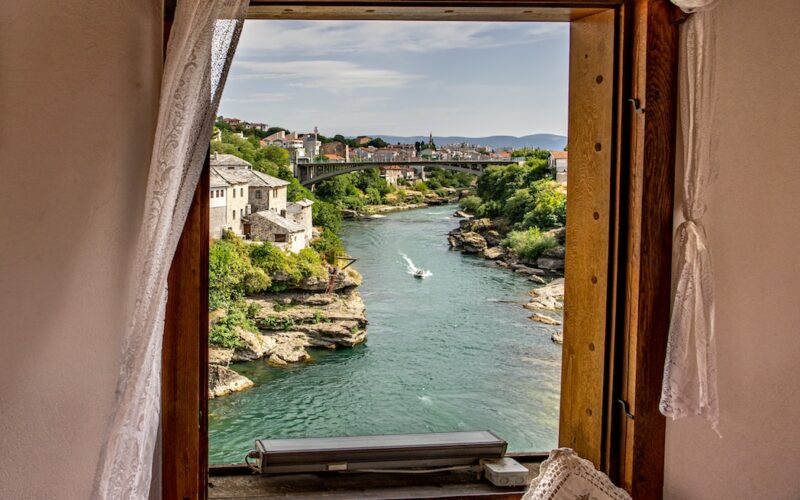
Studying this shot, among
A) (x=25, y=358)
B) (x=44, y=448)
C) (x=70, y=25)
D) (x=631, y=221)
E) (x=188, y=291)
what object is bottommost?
(x=44, y=448)

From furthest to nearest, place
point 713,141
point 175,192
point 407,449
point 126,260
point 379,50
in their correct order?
point 379,50
point 407,449
point 713,141
point 126,260
point 175,192

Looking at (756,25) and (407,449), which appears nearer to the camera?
(756,25)

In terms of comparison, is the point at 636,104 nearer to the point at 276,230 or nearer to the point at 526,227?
the point at 526,227

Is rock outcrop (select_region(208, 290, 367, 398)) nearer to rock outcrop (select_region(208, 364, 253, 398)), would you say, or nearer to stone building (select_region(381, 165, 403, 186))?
rock outcrop (select_region(208, 364, 253, 398))

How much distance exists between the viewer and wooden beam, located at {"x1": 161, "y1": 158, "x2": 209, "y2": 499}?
73.0 inches

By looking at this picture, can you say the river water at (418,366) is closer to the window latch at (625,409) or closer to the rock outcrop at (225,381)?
the rock outcrop at (225,381)

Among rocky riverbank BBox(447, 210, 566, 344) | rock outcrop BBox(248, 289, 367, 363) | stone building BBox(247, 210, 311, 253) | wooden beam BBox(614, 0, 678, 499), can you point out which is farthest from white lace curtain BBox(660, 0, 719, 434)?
stone building BBox(247, 210, 311, 253)

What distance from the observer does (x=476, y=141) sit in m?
3.05

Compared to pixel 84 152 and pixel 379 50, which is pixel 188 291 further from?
pixel 379 50

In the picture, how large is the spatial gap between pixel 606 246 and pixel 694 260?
0.23 m

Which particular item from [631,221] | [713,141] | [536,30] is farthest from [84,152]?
[536,30]

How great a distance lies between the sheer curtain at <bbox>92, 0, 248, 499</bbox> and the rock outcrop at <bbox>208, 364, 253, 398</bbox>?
93 centimetres

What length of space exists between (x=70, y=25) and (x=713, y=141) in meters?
1.55

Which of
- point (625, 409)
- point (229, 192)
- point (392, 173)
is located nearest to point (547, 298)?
point (392, 173)
